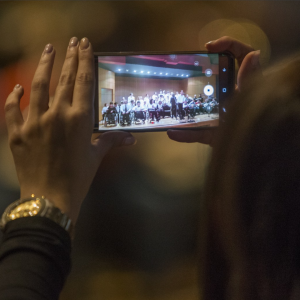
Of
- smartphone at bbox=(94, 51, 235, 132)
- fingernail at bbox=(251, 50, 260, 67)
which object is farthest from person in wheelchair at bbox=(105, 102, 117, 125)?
fingernail at bbox=(251, 50, 260, 67)

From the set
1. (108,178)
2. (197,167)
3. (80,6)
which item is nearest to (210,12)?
(80,6)

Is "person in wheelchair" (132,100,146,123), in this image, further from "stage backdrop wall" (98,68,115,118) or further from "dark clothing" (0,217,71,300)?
"dark clothing" (0,217,71,300)

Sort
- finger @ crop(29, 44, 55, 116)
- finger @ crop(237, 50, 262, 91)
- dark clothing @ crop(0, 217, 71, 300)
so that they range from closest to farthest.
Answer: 1. dark clothing @ crop(0, 217, 71, 300)
2. finger @ crop(29, 44, 55, 116)
3. finger @ crop(237, 50, 262, 91)

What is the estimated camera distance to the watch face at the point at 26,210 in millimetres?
278

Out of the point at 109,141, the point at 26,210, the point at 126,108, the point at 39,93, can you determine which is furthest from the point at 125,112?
the point at 26,210

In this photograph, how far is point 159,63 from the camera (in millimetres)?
601

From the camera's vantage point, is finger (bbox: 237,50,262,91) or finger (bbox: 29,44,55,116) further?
finger (bbox: 237,50,262,91)

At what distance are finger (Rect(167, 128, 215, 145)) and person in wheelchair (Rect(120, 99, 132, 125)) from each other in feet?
0.32

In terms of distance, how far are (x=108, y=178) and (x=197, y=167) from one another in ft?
1.14

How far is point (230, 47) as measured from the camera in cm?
57

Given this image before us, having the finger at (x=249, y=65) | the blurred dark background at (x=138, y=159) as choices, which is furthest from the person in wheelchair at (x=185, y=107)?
the blurred dark background at (x=138, y=159)

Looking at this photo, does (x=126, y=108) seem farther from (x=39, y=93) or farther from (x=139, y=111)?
(x=39, y=93)

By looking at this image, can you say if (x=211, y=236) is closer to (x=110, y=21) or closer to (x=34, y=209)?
(x=34, y=209)

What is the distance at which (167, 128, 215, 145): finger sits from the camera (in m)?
0.58
